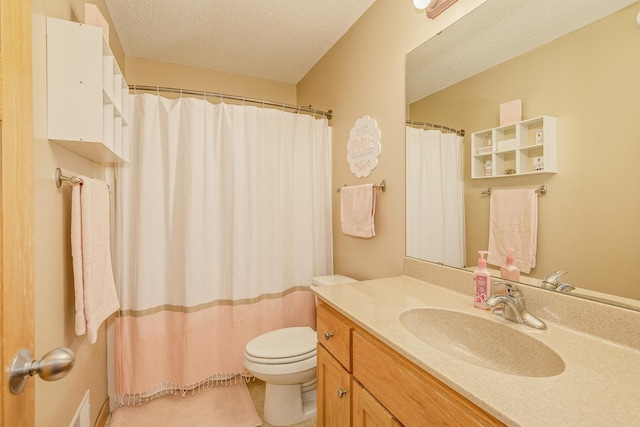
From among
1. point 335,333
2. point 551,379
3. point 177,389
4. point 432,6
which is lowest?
point 177,389

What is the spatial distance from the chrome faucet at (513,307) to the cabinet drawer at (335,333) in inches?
20.2

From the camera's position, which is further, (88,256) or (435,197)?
(435,197)

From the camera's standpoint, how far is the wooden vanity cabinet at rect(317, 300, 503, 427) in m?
0.69

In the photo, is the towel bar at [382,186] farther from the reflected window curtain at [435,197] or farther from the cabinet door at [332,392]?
the cabinet door at [332,392]

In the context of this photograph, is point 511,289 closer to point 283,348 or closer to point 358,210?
point 358,210

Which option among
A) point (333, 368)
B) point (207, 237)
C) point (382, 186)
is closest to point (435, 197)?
point (382, 186)

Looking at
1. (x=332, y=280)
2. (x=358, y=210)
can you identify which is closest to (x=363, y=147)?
(x=358, y=210)

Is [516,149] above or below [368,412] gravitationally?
above

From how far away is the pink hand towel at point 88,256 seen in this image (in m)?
1.11

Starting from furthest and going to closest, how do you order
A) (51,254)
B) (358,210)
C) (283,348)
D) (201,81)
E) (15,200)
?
(201,81)
(358,210)
(283,348)
(51,254)
(15,200)

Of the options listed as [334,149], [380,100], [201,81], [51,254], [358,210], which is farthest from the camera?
[201,81]

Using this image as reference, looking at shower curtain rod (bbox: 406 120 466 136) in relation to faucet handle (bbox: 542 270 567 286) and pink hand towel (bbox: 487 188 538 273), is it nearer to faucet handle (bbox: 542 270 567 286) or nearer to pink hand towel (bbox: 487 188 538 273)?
pink hand towel (bbox: 487 188 538 273)

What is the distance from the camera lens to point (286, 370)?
5.20 feet

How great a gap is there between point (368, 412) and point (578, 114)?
1.17 metres
